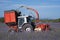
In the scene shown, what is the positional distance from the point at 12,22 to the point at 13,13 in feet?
3.74

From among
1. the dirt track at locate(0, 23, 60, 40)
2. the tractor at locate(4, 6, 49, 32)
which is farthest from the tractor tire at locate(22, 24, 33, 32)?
the dirt track at locate(0, 23, 60, 40)

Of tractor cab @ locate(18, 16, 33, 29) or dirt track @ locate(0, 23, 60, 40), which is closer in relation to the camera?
dirt track @ locate(0, 23, 60, 40)

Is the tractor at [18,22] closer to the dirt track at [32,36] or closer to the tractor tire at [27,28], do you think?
the tractor tire at [27,28]

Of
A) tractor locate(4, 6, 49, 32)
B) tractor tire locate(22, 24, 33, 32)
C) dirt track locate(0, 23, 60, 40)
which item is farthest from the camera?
tractor locate(4, 6, 49, 32)

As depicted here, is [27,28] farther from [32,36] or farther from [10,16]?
[32,36]

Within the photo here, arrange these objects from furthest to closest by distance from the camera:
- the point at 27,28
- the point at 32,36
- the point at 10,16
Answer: the point at 10,16 < the point at 27,28 < the point at 32,36

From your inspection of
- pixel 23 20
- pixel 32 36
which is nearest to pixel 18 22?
pixel 23 20

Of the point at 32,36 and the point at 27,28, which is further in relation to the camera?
the point at 27,28

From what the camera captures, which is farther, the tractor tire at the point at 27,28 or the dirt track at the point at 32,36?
the tractor tire at the point at 27,28

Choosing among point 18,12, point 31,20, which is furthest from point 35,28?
point 18,12

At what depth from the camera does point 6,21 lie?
29.6 meters

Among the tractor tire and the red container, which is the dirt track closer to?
the tractor tire

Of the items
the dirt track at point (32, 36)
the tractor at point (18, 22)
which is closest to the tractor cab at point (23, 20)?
the tractor at point (18, 22)

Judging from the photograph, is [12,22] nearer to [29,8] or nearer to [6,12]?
[6,12]
